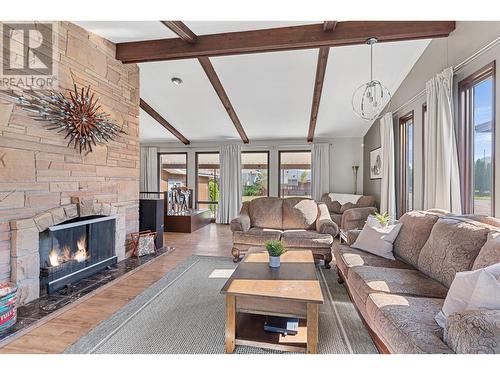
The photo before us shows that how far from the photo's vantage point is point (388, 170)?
457cm

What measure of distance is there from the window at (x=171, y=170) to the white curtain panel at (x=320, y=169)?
3.71 meters

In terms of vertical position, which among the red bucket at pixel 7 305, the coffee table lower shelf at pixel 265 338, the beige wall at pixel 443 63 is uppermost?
the beige wall at pixel 443 63

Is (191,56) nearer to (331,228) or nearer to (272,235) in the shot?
(272,235)

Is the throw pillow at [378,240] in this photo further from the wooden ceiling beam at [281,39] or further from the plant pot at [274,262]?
the wooden ceiling beam at [281,39]

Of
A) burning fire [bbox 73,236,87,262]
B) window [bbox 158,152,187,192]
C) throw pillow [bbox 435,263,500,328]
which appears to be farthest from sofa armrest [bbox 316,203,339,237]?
window [bbox 158,152,187,192]

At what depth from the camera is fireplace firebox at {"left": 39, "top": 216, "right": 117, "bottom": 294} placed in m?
2.58

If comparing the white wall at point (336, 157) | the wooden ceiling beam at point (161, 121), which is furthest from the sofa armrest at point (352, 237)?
the wooden ceiling beam at point (161, 121)

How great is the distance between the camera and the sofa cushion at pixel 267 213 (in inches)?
164

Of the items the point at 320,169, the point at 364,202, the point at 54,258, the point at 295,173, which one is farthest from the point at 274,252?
the point at 295,173

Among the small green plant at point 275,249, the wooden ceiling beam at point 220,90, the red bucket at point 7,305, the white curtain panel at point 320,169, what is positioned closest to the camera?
the red bucket at point 7,305

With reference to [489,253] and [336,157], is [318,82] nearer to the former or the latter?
[336,157]
